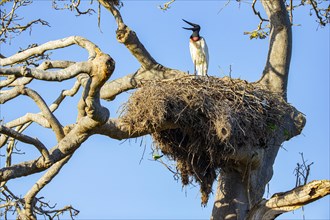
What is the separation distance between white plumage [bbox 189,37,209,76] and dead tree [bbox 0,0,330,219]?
1.65 m

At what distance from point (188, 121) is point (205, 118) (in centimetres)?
20

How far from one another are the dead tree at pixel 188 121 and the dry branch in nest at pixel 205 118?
1 centimetres

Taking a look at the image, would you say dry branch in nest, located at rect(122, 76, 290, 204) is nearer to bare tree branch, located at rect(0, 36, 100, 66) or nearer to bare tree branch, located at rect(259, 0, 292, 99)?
bare tree branch, located at rect(259, 0, 292, 99)

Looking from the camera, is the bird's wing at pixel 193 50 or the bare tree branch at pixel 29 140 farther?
the bird's wing at pixel 193 50

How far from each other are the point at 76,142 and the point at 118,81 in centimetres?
295

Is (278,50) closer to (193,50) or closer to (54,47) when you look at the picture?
(193,50)

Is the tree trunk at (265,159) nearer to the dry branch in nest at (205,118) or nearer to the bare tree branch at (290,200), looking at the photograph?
the dry branch in nest at (205,118)

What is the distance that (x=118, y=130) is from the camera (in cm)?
808

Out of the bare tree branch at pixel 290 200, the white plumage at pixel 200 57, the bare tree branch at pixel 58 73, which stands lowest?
the bare tree branch at pixel 290 200

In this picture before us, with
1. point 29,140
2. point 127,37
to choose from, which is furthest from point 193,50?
point 29,140

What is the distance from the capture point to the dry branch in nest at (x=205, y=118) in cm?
824

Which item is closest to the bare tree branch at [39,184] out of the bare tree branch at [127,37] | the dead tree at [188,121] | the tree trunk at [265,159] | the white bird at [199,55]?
the dead tree at [188,121]

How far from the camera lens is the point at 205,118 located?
848 cm

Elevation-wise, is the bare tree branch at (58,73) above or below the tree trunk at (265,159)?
below
